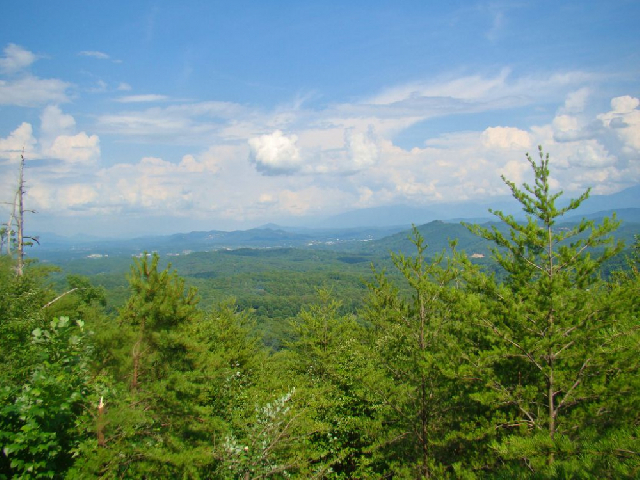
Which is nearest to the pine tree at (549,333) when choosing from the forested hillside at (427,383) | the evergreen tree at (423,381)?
the forested hillside at (427,383)

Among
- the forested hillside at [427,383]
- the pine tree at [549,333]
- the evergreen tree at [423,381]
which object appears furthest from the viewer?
the evergreen tree at [423,381]

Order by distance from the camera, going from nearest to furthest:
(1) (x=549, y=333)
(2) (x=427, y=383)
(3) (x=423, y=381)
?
(1) (x=549, y=333) < (3) (x=423, y=381) < (2) (x=427, y=383)

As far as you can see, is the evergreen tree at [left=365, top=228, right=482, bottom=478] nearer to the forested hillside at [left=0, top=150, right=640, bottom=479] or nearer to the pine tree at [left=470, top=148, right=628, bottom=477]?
the forested hillside at [left=0, top=150, right=640, bottom=479]

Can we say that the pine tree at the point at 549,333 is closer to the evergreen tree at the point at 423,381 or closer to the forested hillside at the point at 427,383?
the forested hillside at the point at 427,383

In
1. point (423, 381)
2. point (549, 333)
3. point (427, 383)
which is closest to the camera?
point (549, 333)

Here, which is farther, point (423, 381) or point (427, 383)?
point (427, 383)

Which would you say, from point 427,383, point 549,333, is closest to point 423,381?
point 427,383

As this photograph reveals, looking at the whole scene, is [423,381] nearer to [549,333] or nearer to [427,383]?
[427,383]

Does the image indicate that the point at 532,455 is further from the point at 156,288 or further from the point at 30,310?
the point at 30,310

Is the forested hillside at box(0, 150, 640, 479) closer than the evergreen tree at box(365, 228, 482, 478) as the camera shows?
Yes

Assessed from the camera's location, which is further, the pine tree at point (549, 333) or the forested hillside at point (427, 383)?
the pine tree at point (549, 333)

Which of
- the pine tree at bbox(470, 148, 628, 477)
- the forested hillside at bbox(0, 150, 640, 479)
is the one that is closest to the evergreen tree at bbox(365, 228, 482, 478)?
the forested hillside at bbox(0, 150, 640, 479)

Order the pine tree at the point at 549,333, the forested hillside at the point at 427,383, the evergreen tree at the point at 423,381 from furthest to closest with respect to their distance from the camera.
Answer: the evergreen tree at the point at 423,381 → the pine tree at the point at 549,333 → the forested hillside at the point at 427,383

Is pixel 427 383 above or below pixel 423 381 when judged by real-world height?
below
